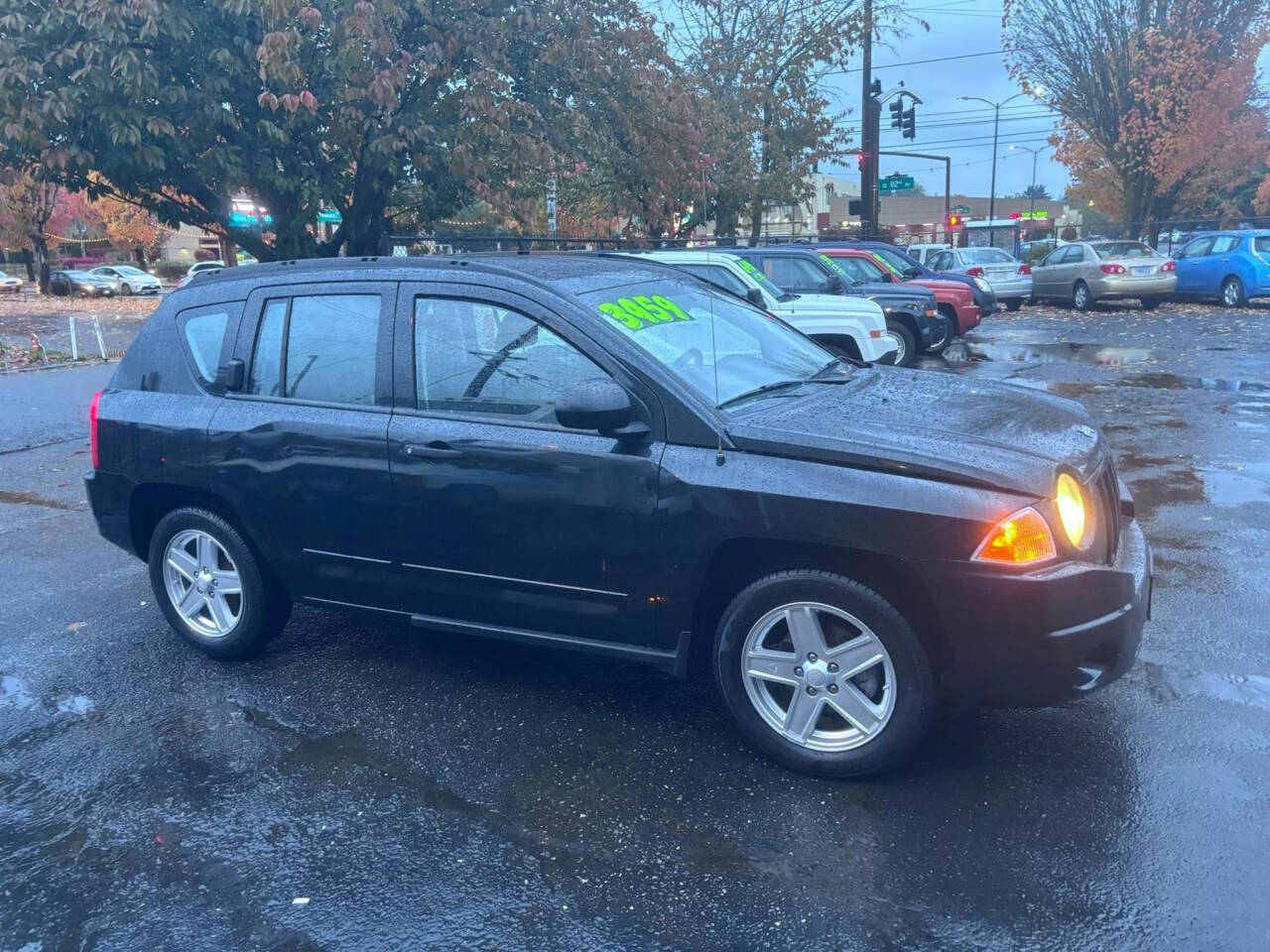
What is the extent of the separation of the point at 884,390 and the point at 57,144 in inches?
343

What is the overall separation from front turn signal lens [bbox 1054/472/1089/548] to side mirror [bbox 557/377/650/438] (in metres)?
1.43

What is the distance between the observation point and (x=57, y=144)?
988 centimetres

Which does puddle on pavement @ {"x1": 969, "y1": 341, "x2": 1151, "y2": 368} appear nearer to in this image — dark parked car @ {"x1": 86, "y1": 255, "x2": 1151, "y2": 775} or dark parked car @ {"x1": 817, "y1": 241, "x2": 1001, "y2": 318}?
dark parked car @ {"x1": 817, "y1": 241, "x2": 1001, "y2": 318}

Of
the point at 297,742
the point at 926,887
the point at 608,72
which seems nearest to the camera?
the point at 926,887

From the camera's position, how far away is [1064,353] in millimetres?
16625

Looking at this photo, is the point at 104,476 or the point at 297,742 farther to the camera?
the point at 104,476

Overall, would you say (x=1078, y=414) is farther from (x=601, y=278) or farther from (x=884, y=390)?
(x=601, y=278)

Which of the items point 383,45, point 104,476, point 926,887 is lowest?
point 926,887

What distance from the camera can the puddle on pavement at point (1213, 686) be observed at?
4312 mm

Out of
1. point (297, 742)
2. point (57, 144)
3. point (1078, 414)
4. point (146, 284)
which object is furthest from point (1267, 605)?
point (146, 284)

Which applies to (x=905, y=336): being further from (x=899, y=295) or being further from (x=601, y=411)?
(x=601, y=411)

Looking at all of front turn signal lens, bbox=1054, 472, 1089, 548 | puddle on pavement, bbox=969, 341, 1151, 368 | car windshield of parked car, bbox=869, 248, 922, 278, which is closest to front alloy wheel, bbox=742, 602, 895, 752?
front turn signal lens, bbox=1054, 472, 1089, 548

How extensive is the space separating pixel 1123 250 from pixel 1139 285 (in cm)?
120

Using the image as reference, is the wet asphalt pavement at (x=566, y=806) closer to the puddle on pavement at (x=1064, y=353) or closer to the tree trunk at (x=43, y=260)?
the puddle on pavement at (x=1064, y=353)
